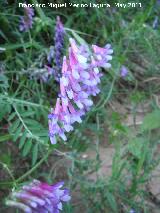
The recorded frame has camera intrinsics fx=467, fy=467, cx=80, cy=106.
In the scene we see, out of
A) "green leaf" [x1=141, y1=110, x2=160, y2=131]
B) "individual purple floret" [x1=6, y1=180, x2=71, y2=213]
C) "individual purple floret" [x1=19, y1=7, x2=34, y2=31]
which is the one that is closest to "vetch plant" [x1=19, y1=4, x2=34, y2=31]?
"individual purple floret" [x1=19, y1=7, x2=34, y2=31]

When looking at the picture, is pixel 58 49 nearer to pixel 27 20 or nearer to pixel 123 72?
pixel 27 20

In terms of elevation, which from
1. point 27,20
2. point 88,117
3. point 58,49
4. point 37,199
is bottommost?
point 37,199

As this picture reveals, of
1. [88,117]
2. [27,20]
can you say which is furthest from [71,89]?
[27,20]

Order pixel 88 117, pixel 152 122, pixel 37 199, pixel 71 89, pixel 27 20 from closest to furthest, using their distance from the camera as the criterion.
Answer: pixel 37 199 < pixel 71 89 < pixel 88 117 < pixel 152 122 < pixel 27 20

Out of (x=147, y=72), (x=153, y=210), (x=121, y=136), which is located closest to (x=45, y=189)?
(x=153, y=210)

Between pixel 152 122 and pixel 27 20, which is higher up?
pixel 27 20

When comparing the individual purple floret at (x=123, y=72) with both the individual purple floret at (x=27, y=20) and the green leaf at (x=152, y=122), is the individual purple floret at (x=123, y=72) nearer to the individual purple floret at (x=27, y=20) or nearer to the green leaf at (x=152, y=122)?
the green leaf at (x=152, y=122)
